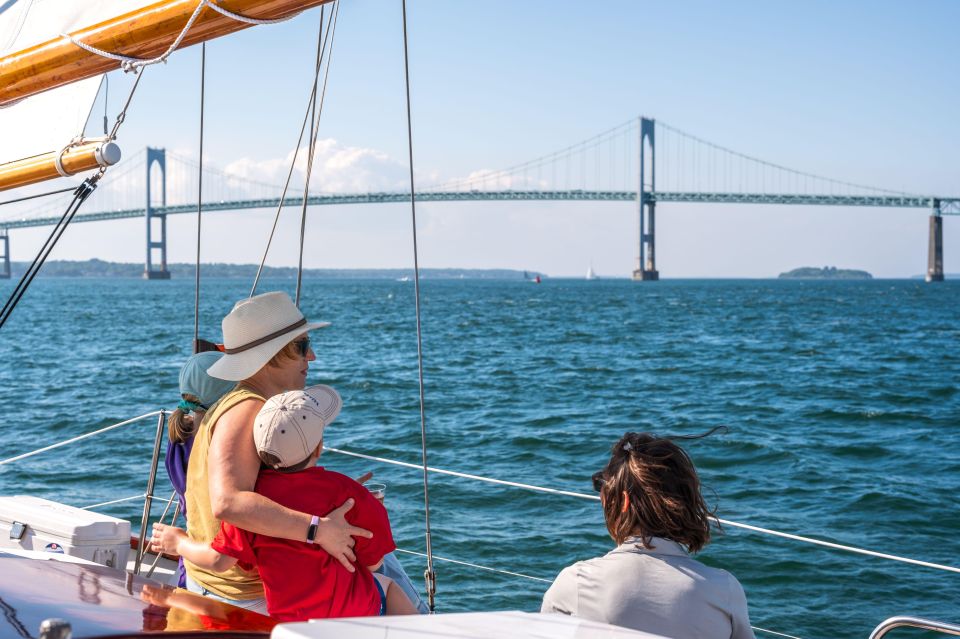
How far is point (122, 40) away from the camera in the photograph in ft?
7.29

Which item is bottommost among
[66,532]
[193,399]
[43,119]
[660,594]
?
[66,532]

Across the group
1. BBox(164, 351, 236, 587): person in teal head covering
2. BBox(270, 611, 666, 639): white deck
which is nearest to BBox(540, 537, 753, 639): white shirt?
BBox(270, 611, 666, 639): white deck

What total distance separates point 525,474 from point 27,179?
5.83 m

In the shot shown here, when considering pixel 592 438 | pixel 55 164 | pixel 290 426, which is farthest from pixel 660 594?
pixel 592 438

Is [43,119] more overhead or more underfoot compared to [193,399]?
more overhead

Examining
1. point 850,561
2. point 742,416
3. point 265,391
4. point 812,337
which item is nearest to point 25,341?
point 742,416

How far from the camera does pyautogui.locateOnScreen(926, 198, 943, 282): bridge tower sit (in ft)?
227

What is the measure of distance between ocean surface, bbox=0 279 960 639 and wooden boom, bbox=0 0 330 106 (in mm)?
1437

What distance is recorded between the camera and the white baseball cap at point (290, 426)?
164cm

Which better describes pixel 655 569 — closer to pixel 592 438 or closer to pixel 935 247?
pixel 592 438

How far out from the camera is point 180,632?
56.9 inches

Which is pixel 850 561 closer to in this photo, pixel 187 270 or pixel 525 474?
pixel 525 474

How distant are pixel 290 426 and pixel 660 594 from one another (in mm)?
644

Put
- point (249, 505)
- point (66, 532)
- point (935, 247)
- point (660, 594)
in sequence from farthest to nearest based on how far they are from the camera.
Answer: point (935, 247) → point (66, 532) → point (249, 505) → point (660, 594)
